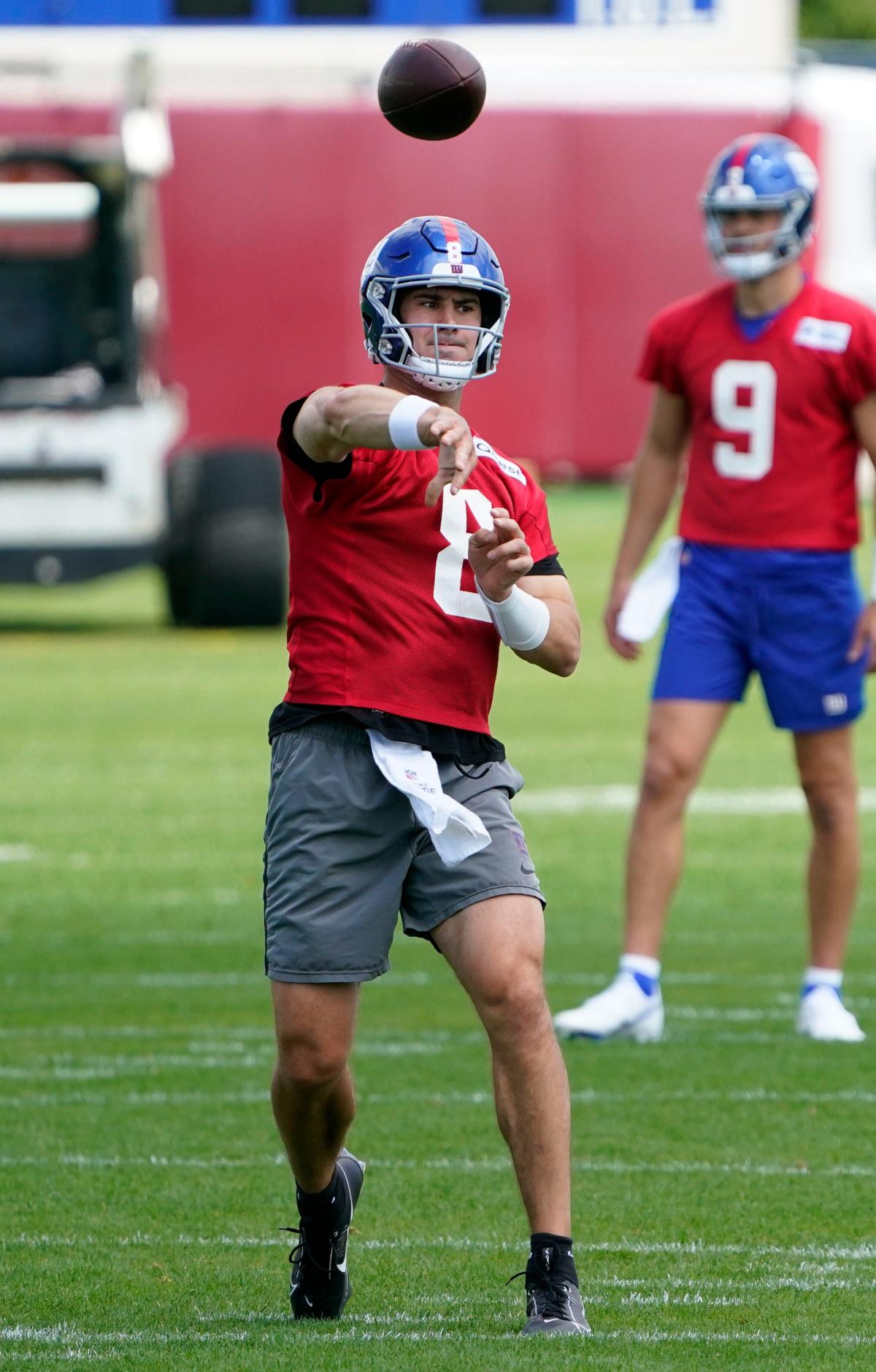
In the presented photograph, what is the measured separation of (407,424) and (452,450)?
0.49 ft

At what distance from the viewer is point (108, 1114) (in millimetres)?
6828

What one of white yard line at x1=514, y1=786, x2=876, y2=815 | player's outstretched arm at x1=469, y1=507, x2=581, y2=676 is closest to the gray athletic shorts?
player's outstretched arm at x1=469, y1=507, x2=581, y2=676

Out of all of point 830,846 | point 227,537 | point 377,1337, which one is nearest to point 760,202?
point 830,846

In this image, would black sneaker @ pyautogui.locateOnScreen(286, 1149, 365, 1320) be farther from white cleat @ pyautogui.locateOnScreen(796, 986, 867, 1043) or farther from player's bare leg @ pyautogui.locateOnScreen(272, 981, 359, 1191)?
white cleat @ pyautogui.locateOnScreen(796, 986, 867, 1043)

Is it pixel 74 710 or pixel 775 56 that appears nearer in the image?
pixel 74 710

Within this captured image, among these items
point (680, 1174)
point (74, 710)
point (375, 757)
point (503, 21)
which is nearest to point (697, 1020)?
point (680, 1174)

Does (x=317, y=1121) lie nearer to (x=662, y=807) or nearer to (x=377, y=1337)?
(x=377, y=1337)

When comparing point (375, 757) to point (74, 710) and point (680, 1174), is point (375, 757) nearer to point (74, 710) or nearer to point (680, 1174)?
point (680, 1174)

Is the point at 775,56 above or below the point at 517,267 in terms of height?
above

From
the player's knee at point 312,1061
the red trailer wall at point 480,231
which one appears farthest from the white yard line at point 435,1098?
the red trailer wall at point 480,231

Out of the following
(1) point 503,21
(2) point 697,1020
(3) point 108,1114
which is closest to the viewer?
(3) point 108,1114

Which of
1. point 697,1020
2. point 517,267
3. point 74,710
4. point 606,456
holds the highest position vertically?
point 697,1020

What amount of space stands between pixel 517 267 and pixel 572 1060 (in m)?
23.5

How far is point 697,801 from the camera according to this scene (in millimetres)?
12625
